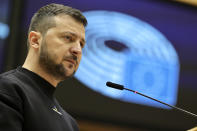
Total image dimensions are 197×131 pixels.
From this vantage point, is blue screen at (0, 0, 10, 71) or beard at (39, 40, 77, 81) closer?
beard at (39, 40, 77, 81)

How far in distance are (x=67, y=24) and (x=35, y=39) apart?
152 millimetres

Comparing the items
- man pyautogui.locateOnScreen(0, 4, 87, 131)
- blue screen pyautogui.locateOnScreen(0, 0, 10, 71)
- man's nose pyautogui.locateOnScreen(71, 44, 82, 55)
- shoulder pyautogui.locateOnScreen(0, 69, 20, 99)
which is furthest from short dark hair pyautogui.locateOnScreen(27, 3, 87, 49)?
blue screen pyautogui.locateOnScreen(0, 0, 10, 71)

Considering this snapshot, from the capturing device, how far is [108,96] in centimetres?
300

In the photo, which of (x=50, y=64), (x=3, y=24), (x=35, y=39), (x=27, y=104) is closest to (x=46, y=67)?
(x=50, y=64)

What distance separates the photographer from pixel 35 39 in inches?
56.4

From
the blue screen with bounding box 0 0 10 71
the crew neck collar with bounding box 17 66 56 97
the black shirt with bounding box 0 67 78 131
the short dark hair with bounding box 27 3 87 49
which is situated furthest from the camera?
the blue screen with bounding box 0 0 10 71

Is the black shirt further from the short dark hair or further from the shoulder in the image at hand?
the short dark hair

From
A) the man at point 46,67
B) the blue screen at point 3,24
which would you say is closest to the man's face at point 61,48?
the man at point 46,67

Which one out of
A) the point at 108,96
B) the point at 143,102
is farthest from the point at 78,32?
the point at 143,102

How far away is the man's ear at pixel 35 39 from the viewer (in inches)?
55.8

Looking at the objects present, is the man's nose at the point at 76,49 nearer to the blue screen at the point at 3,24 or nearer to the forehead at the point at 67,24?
the forehead at the point at 67,24

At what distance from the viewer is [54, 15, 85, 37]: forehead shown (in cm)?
143

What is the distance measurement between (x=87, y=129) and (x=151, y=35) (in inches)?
43.9

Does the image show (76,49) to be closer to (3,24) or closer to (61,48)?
(61,48)
